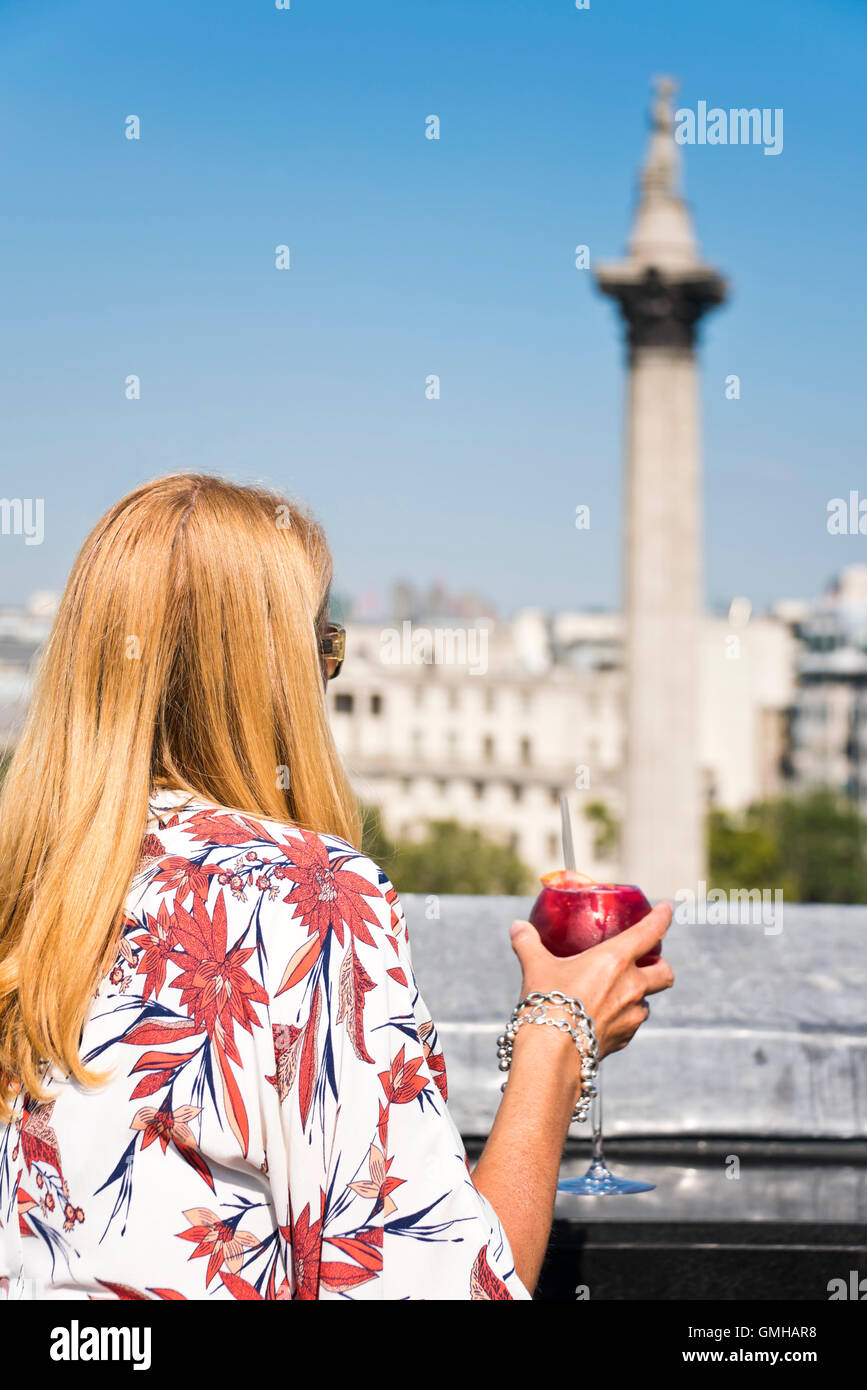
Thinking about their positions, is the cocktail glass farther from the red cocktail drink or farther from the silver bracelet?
the silver bracelet

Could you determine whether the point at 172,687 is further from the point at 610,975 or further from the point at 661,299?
the point at 661,299

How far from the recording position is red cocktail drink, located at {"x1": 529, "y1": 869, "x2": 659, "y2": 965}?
Answer: 1669 millimetres

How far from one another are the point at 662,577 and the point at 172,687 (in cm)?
1888

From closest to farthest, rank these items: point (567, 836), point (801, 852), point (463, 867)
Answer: point (567, 836), point (801, 852), point (463, 867)

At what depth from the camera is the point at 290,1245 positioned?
1203 mm

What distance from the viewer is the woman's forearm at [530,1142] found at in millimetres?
1312

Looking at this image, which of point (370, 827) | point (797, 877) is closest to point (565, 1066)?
point (370, 827)

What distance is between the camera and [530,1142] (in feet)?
4.48

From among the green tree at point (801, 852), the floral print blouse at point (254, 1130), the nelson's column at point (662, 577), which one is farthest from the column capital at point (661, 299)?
the green tree at point (801, 852)

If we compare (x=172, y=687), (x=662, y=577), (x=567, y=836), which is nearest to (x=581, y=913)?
(x=567, y=836)

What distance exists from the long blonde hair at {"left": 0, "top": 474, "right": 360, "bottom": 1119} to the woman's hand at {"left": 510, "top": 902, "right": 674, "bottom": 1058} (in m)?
0.28

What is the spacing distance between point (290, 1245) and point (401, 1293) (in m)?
0.10

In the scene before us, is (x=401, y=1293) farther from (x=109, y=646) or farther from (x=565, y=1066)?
(x=109, y=646)
